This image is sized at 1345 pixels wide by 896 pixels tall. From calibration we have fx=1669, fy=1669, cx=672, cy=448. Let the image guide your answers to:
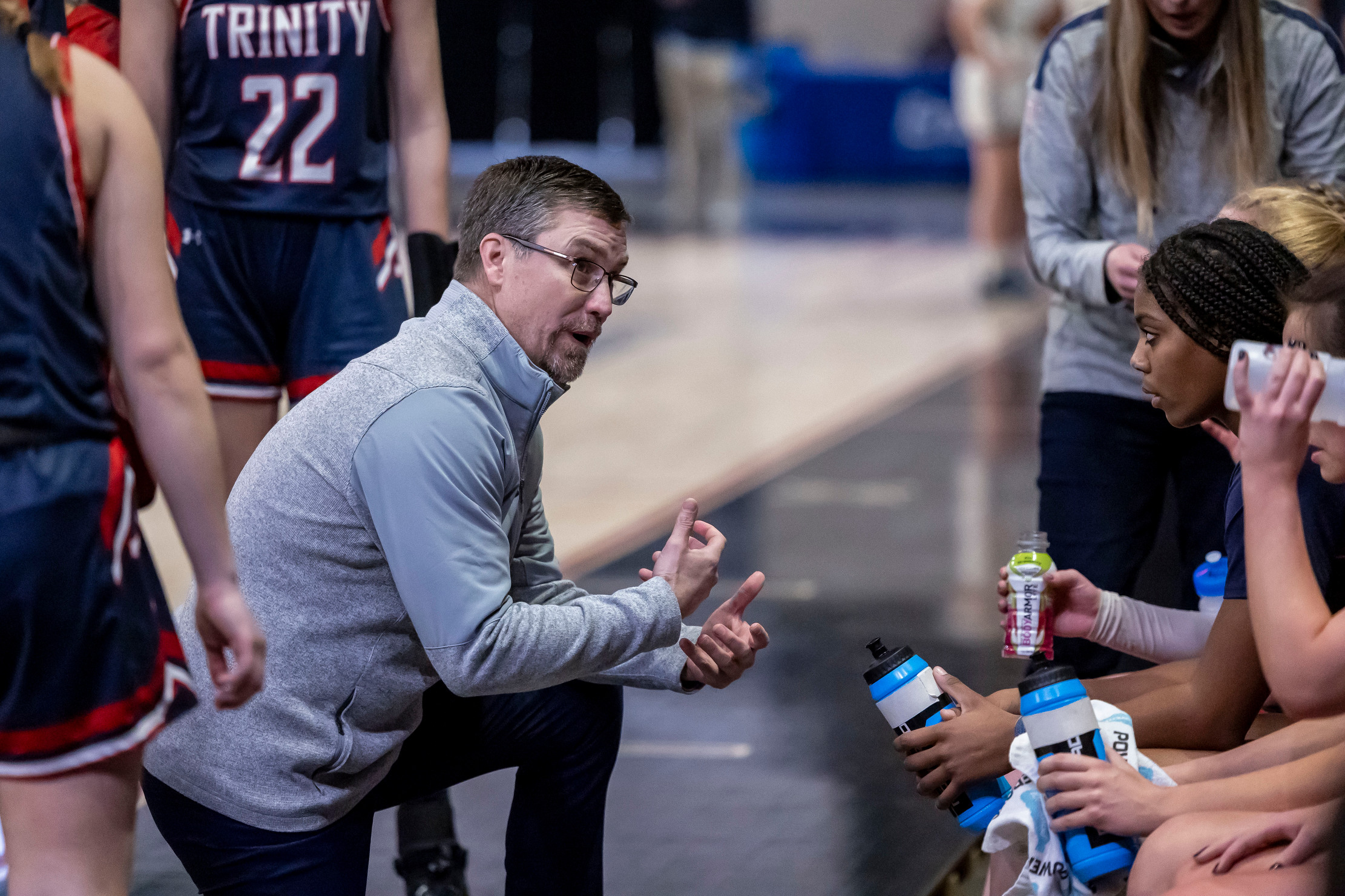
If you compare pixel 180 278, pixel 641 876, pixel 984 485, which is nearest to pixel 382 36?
pixel 180 278

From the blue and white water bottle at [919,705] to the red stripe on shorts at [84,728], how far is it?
102 centimetres

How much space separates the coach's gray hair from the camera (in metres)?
2.21

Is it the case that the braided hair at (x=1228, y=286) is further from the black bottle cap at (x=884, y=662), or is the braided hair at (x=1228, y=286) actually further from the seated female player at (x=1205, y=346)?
the black bottle cap at (x=884, y=662)

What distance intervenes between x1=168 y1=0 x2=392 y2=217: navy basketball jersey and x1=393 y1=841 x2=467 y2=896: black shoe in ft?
3.72

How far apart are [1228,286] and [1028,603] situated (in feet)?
1.88

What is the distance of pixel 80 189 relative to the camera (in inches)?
65.9

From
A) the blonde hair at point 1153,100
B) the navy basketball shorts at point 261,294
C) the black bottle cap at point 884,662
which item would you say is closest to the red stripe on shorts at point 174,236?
the navy basketball shorts at point 261,294

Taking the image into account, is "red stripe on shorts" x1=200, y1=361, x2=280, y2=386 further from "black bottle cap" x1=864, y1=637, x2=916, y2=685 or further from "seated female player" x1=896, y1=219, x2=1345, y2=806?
"seated female player" x1=896, y1=219, x2=1345, y2=806

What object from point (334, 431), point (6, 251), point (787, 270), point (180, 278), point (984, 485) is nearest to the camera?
point (6, 251)

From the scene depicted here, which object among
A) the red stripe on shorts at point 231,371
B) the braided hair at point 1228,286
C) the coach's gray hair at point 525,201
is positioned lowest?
the red stripe on shorts at point 231,371

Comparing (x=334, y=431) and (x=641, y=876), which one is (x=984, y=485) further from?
(x=334, y=431)

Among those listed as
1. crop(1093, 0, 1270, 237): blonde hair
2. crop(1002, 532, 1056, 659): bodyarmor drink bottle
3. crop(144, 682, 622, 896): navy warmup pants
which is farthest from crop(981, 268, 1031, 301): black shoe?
crop(144, 682, 622, 896): navy warmup pants

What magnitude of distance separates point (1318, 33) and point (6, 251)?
2423 mm

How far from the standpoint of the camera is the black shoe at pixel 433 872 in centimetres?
284
